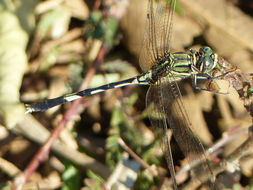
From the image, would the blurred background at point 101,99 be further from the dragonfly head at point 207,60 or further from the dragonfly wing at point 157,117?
the dragonfly head at point 207,60

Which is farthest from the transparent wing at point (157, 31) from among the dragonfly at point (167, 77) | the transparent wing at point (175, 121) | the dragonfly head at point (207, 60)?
the dragonfly head at point (207, 60)

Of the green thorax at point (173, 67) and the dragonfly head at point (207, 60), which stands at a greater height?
the dragonfly head at point (207, 60)

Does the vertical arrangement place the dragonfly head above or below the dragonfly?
above

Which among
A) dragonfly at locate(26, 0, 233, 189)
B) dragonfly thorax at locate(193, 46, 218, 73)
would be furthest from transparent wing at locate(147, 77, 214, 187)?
dragonfly thorax at locate(193, 46, 218, 73)

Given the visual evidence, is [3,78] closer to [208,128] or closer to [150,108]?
[150,108]

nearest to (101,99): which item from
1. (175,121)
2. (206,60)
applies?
(175,121)

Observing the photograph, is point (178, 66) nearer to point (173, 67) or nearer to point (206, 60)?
point (173, 67)

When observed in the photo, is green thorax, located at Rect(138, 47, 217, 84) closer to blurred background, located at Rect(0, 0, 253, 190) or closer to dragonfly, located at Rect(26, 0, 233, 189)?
dragonfly, located at Rect(26, 0, 233, 189)

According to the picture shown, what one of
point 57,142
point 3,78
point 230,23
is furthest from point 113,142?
point 230,23
